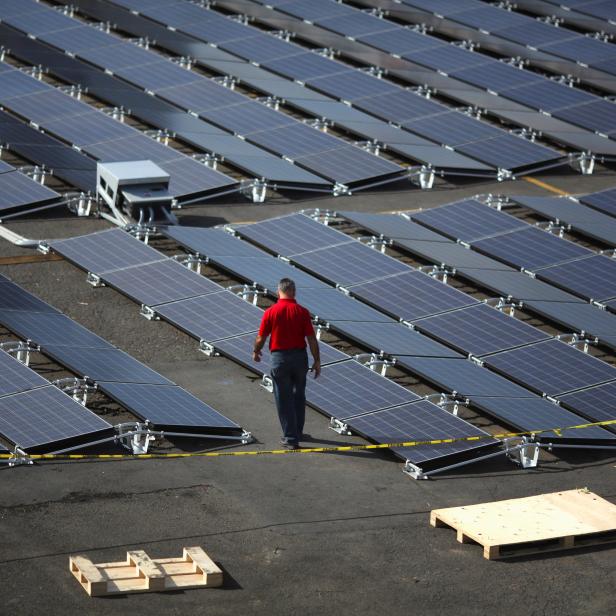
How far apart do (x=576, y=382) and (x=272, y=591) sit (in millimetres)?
7255

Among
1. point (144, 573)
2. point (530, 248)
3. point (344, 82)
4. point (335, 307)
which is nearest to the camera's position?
point (144, 573)

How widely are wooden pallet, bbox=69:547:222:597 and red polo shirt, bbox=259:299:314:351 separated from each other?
3890 millimetres

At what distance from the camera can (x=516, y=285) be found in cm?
2492

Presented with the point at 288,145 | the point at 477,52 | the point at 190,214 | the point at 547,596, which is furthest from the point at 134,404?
the point at 477,52

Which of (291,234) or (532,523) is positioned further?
(291,234)

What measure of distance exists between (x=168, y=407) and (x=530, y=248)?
9504 millimetres

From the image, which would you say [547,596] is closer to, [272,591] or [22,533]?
[272,591]

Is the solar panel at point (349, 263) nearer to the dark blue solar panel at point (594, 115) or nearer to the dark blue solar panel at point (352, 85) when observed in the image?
the dark blue solar panel at point (352, 85)

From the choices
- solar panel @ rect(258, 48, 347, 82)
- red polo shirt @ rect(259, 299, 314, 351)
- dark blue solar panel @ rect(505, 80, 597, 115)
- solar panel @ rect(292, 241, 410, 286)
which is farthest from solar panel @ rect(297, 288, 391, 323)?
solar panel @ rect(258, 48, 347, 82)

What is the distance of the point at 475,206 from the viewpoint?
28469 millimetres

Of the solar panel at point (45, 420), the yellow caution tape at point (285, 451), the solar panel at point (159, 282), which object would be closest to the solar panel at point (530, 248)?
the solar panel at point (159, 282)

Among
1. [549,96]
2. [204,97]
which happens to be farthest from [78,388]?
[549,96]

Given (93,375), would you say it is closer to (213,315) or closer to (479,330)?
(213,315)

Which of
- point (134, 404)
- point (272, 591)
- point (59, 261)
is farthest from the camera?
point (59, 261)
